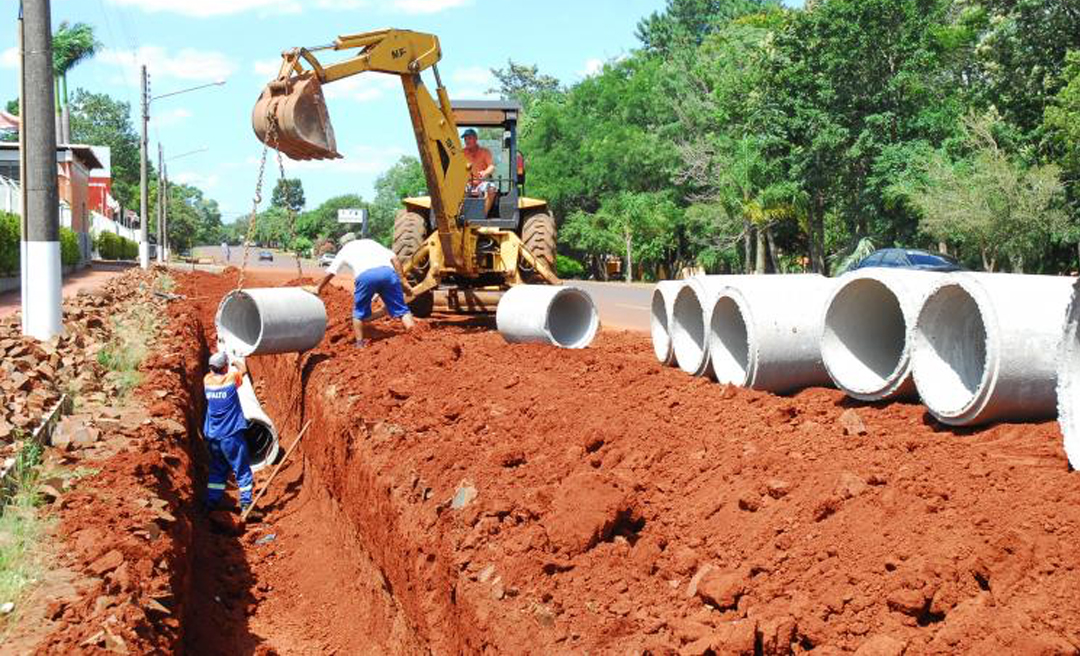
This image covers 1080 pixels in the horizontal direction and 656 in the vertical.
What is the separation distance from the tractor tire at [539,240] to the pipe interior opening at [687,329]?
5.68 metres

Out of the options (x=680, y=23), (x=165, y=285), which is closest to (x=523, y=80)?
(x=680, y=23)

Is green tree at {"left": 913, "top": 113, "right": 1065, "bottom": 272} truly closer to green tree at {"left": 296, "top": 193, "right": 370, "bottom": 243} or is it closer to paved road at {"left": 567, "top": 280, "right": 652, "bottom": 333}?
paved road at {"left": 567, "top": 280, "right": 652, "bottom": 333}

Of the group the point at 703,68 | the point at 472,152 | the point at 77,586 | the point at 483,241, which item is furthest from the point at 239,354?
the point at 703,68

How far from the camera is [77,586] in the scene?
523cm

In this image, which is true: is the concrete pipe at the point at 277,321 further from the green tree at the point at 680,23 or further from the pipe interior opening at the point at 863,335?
the green tree at the point at 680,23

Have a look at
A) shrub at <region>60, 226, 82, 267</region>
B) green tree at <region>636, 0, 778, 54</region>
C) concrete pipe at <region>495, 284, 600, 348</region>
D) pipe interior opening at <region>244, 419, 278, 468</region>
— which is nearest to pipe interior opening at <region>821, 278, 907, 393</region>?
concrete pipe at <region>495, 284, 600, 348</region>

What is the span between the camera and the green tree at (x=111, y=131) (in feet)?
398

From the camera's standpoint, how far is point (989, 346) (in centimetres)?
539

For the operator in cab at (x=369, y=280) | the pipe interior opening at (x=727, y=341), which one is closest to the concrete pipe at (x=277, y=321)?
the operator in cab at (x=369, y=280)

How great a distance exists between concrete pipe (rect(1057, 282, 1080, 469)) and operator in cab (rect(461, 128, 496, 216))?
11082 mm

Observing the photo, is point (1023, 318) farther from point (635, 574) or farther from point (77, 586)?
point (77, 586)

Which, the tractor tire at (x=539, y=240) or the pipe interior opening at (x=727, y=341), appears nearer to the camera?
the pipe interior opening at (x=727, y=341)

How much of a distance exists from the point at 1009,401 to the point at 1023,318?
399 millimetres

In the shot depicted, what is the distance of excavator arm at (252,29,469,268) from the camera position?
11586 millimetres
